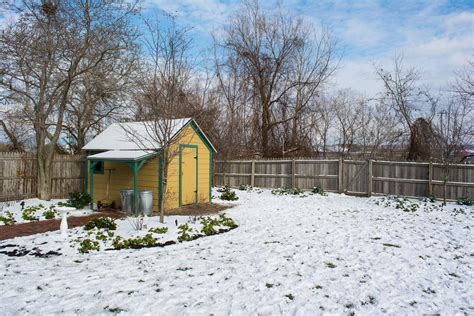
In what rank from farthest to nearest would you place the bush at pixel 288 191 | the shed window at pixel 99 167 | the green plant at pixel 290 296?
1. the bush at pixel 288 191
2. the shed window at pixel 99 167
3. the green plant at pixel 290 296

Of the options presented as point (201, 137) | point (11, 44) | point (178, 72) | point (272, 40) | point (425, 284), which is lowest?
point (425, 284)

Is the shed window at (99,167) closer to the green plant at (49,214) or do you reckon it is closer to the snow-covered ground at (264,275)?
the green plant at (49,214)

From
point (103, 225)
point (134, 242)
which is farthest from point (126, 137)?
point (134, 242)

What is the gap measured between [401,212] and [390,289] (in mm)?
6916

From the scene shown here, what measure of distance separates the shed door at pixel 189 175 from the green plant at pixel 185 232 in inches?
142

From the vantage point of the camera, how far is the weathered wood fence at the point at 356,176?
39.7ft

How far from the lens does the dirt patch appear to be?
9836 millimetres

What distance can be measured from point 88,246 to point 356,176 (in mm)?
11577

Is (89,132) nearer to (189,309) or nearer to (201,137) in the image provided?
(201,137)

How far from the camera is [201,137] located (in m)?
11.5

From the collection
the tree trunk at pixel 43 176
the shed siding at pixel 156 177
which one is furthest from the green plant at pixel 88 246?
the tree trunk at pixel 43 176

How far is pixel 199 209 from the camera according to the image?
10.5m

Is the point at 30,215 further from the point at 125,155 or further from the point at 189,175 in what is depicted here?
the point at 189,175

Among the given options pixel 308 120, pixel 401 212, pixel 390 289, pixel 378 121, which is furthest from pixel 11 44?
pixel 378 121
